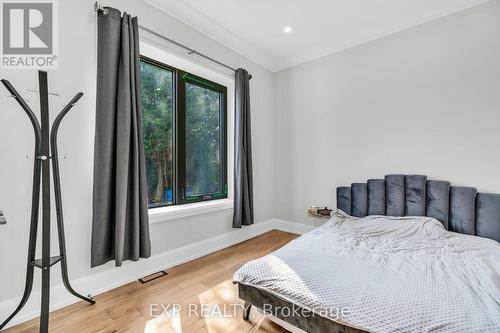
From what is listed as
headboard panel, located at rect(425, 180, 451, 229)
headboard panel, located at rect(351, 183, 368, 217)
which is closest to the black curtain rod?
headboard panel, located at rect(351, 183, 368, 217)

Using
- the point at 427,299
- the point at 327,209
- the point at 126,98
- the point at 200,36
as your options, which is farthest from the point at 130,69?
the point at 327,209

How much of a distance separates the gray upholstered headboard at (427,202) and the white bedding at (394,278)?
7.7 inches

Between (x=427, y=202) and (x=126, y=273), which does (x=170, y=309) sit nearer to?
(x=126, y=273)

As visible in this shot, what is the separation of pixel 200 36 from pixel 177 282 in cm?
279

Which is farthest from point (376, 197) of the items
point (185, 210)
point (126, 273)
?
point (126, 273)

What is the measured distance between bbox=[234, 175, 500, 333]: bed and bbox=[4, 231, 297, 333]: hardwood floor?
24cm

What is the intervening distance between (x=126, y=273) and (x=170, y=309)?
68 cm

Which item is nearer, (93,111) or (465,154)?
(93,111)

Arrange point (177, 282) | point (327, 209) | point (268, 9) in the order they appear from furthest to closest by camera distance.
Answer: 1. point (327, 209)
2. point (268, 9)
3. point (177, 282)

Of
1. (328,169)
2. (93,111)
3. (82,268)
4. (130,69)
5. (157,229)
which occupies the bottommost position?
(82,268)

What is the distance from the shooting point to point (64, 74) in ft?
6.00

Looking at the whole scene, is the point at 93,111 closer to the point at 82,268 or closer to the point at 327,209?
the point at 82,268

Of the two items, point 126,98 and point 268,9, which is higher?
point 268,9

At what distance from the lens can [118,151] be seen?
199 centimetres
